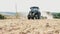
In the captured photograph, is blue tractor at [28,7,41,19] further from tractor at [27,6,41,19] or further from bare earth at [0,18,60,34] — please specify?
bare earth at [0,18,60,34]

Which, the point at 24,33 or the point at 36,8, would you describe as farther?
the point at 36,8

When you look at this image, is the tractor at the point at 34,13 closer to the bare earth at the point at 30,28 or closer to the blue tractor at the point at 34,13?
the blue tractor at the point at 34,13

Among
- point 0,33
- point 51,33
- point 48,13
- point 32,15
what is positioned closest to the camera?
point 51,33

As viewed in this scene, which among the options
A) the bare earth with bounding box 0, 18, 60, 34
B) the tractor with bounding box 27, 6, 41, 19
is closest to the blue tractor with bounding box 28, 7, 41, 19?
the tractor with bounding box 27, 6, 41, 19

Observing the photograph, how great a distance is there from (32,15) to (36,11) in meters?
0.58

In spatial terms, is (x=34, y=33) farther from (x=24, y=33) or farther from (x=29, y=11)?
(x=29, y=11)

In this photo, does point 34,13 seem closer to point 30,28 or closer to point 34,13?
point 34,13

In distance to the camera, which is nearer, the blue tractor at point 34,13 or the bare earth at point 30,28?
the bare earth at point 30,28

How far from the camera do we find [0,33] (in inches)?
154

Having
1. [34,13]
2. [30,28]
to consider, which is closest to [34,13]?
[34,13]

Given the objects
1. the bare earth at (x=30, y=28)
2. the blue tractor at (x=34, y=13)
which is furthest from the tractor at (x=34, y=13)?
the bare earth at (x=30, y=28)

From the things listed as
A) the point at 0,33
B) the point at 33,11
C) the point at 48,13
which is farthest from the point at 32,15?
the point at 0,33

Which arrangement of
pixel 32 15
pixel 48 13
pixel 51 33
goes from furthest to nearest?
pixel 48 13
pixel 32 15
pixel 51 33

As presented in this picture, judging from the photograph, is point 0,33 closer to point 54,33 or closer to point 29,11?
point 54,33
